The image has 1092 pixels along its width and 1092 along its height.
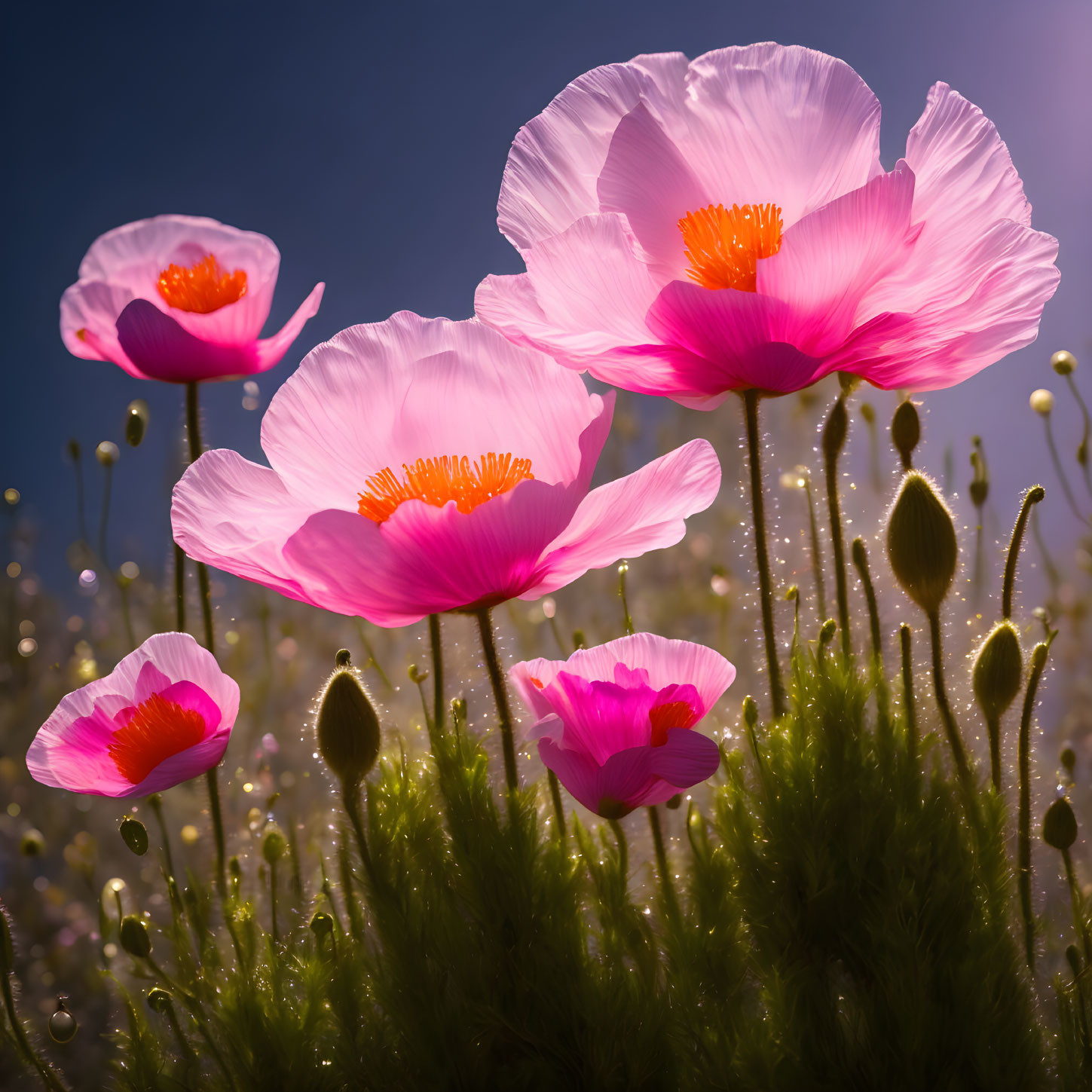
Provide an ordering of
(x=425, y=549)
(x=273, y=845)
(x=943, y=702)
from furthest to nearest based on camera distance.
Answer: (x=273, y=845) → (x=943, y=702) → (x=425, y=549)

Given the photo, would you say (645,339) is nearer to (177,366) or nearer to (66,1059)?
(177,366)

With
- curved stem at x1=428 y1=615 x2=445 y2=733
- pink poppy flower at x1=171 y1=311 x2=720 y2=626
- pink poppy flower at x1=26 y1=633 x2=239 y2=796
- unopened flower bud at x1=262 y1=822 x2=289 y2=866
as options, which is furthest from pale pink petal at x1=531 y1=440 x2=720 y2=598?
unopened flower bud at x1=262 y1=822 x2=289 y2=866

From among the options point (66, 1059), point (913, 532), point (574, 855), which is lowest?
point (66, 1059)

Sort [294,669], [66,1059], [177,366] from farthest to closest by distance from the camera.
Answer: [294,669] → [66,1059] → [177,366]

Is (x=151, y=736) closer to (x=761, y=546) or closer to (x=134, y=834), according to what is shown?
(x=134, y=834)

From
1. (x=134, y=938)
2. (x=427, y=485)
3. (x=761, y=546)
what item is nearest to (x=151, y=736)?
(x=134, y=938)

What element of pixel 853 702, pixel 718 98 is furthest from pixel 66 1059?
pixel 718 98

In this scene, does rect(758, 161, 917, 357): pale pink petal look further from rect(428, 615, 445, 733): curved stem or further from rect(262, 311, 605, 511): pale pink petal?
rect(428, 615, 445, 733): curved stem
